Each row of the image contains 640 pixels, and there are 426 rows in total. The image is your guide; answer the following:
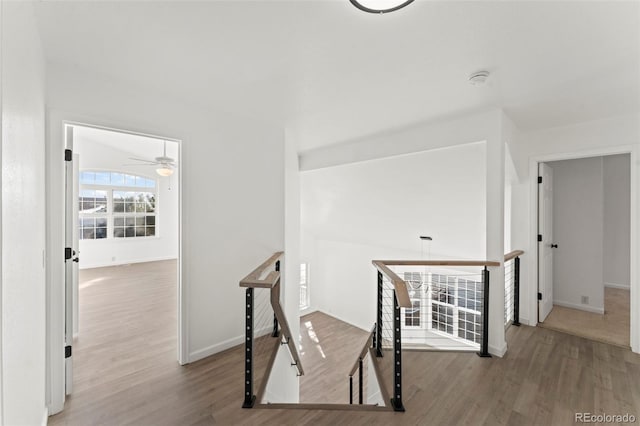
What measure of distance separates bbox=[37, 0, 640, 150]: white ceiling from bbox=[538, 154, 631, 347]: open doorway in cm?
151

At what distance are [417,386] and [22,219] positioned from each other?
260 cm

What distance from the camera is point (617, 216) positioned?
4.79m

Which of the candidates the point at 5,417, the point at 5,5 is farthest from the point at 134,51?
the point at 5,417

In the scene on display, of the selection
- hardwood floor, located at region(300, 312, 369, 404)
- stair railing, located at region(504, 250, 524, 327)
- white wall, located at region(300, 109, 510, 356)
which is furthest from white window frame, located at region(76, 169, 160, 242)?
stair railing, located at region(504, 250, 524, 327)

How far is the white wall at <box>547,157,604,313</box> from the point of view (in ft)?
12.5

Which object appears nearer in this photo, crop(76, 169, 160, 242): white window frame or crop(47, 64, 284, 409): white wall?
crop(47, 64, 284, 409): white wall

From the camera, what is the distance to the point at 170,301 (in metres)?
4.29

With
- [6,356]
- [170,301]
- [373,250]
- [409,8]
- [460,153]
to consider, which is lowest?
[170,301]

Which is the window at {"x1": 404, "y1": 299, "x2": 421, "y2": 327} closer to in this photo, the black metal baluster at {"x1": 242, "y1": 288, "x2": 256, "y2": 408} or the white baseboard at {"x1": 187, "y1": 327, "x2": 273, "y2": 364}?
the white baseboard at {"x1": 187, "y1": 327, "x2": 273, "y2": 364}

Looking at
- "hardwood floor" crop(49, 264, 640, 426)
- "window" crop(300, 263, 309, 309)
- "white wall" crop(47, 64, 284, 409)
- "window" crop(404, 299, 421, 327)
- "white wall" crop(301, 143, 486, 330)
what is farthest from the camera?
"window" crop(300, 263, 309, 309)

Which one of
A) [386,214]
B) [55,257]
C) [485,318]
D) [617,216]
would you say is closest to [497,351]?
[485,318]

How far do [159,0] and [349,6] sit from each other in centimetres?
93

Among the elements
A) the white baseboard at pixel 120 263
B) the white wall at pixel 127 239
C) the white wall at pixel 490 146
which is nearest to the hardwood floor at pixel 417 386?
the white wall at pixel 490 146

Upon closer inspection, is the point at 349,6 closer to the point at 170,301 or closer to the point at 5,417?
the point at 5,417
